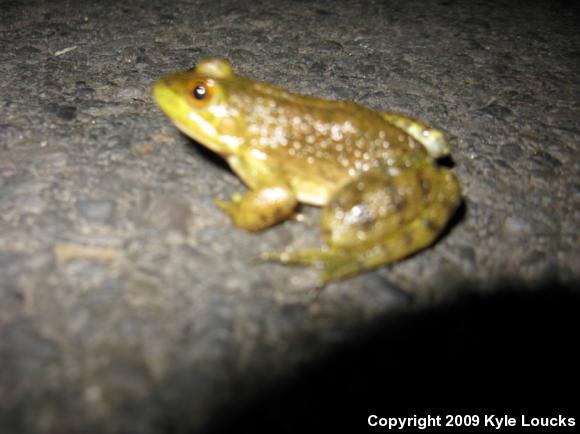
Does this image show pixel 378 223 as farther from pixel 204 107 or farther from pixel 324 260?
pixel 204 107

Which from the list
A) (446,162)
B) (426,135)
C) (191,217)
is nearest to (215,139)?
(191,217)

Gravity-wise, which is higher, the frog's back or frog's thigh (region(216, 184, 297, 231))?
the frog's back

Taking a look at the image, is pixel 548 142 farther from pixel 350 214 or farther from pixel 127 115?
pixel 127 115

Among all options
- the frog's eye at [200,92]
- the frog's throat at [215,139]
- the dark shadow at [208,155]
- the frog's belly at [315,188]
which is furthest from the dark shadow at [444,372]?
the frog's eye at [200,92]

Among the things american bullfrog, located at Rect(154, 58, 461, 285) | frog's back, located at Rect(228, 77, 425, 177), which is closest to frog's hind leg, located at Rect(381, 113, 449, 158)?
american bullfrog, located at Rect(154, 58, 461, 285)

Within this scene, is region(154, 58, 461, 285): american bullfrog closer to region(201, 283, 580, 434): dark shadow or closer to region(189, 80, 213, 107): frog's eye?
region(189, 80, 213, 107): frog's eye

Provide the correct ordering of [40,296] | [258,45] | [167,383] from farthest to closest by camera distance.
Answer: [258,45]
[40,296]
[167,383]

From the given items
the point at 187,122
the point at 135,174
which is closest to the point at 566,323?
the point at 187,122

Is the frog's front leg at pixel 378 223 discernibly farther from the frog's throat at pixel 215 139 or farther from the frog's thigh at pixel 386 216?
the frog's throat at pixel 215 139
